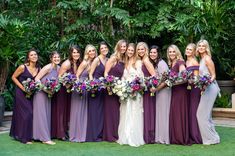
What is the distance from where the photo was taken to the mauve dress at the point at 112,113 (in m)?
8.03

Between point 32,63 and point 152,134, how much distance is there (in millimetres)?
2694

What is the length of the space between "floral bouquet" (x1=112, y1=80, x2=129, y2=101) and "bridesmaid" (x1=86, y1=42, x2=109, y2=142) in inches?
18.7

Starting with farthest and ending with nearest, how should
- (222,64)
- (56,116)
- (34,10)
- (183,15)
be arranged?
(34,10), (222,64), (183,15), (56,116)

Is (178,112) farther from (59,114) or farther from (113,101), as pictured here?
(59,114)

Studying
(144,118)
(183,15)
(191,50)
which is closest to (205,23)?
(183,15)

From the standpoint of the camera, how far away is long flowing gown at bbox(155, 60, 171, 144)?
25.6ft

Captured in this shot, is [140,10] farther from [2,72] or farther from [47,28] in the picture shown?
[2,72]

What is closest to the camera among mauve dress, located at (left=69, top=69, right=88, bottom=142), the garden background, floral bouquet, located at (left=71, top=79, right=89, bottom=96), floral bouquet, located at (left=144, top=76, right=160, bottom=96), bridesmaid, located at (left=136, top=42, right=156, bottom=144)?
floral bouquet, located at (left=144, top=76, right=160, bottom=96)

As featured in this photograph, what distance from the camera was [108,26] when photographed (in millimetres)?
11891

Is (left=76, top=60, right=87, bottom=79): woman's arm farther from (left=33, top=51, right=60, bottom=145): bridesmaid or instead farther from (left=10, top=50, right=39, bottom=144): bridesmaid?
(left=10, top=50, right=39, bottom=144): bridesmaid

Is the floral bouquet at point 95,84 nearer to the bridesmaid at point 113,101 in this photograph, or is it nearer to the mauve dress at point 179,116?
the bridesmaid at point 113,101

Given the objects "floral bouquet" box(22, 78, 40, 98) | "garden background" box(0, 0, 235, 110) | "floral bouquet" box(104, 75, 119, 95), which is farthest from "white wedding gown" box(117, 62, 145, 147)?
"garden background" box(0, 0, 235, 110)

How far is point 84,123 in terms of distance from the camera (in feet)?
26.7

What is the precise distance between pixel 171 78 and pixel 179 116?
0.76 meters
